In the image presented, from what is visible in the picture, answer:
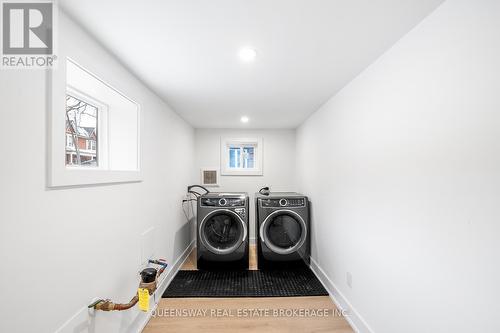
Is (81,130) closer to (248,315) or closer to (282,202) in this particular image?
(248,315)

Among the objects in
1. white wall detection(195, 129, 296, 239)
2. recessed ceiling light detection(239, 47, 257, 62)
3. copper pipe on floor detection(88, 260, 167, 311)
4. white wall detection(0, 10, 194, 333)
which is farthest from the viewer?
white wall detection(195, 129, 296, 239)

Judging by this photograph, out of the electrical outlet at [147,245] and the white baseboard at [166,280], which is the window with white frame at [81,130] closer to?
the electrical outlet at [147,245]

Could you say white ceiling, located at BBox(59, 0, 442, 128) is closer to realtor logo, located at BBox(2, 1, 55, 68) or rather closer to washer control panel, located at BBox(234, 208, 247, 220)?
realtor logo, located at BBox(2, 1, 55, 68)

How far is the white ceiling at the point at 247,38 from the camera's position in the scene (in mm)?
1060

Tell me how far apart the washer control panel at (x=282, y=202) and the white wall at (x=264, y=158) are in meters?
1.11

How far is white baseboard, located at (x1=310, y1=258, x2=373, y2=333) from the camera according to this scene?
1723 millimetres

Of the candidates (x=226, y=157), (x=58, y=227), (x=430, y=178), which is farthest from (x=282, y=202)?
(x=58, y=227)

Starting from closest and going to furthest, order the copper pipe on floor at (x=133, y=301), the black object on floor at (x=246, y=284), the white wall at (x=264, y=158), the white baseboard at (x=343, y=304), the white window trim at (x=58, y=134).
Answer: the white window trim at (x=58, y=134)
the copper pipe on floor at (x=133, y=301)
the white baseboard at (x=343, y=304)
the black object on floor at (x=246, y=284)
the white wall at (x=264, y=158)

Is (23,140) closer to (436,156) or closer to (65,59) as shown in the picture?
(65,59)

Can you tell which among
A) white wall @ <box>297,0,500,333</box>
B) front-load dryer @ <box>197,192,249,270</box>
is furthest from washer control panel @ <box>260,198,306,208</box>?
white wall @ <box>297,0,500,333</box>

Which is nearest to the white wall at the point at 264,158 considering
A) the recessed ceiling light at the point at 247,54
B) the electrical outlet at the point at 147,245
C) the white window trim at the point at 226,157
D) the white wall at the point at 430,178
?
the white window trim at the point at 226,157

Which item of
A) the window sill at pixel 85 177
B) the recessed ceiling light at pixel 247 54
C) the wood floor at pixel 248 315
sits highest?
the recessed ceiling light at pixel 247 54

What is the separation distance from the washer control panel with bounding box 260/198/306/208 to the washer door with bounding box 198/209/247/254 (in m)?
0.39

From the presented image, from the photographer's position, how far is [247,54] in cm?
147
